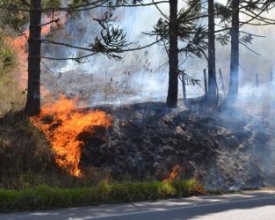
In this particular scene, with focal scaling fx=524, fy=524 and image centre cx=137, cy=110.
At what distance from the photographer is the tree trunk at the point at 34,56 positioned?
16.7 metres

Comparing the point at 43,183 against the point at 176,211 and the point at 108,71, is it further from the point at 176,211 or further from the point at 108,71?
the point at 108,71

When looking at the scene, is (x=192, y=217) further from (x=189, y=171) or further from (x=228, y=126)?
(x=228, y=126)

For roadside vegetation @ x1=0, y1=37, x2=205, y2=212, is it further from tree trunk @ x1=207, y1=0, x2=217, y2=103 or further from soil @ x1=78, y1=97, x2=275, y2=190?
tree trunk @ x1=207, y1=0, x2=217, y2=103

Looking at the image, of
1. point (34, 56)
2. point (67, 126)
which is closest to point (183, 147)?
point (67, 126)

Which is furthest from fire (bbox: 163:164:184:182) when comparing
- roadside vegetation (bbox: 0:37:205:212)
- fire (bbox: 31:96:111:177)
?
fire (bbox: 31:96:111:177)

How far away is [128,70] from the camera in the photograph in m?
26.1

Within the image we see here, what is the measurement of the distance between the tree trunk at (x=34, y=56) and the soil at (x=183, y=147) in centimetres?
204

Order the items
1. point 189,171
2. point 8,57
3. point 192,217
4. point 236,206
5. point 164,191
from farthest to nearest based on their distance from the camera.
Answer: point 8,57, point 189,171, point 164,191, point 236,206, point 192,217

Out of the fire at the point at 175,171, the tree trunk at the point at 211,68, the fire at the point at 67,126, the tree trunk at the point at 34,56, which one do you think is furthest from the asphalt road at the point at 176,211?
the tree trunk at the point at 211,68

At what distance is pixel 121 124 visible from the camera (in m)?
18.1

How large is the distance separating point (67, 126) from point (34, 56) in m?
2.48

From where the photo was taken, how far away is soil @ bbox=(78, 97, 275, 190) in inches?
651

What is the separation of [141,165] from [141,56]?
538 inches

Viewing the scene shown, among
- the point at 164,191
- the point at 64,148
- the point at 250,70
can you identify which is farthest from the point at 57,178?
the point at 250,70
